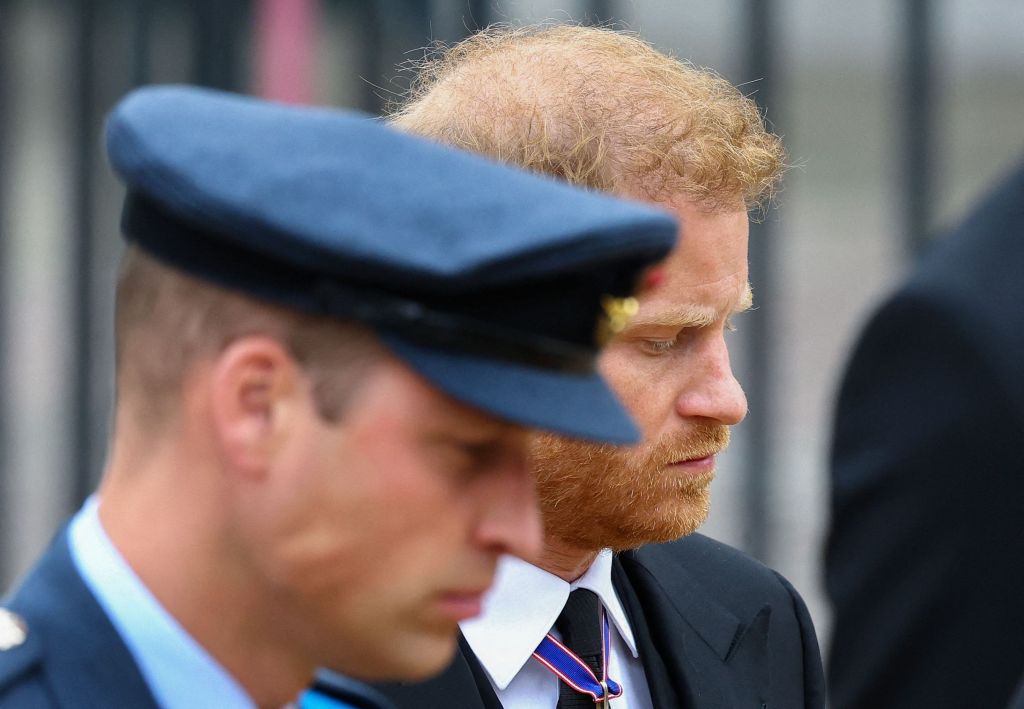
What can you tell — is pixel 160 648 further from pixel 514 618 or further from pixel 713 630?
pixel 713 630

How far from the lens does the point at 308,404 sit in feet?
4.06

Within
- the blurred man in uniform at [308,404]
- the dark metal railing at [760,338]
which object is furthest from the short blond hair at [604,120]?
the dark metal railing at [760,338]

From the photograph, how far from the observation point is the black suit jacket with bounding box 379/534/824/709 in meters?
2.17

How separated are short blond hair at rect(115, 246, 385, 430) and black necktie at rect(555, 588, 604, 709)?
84cm

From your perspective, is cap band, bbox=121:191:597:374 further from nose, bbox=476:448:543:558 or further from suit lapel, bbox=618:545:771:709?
suit lapel, bbox=618:545:771:709

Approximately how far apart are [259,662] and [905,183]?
4858mm

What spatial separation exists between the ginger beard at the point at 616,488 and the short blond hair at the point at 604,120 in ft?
1.10

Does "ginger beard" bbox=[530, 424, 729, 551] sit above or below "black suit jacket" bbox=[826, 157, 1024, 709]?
below

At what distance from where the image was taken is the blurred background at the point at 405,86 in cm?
571

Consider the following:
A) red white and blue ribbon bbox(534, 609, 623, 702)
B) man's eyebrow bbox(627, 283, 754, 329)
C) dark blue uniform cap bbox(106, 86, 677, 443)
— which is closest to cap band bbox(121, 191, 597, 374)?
dark blue uniform cap bbox(106, 86, 677, 443)

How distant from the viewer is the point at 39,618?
1310mm

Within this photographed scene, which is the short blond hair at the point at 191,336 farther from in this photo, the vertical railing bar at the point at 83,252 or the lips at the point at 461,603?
the vertical railing bar at the point at 83,252

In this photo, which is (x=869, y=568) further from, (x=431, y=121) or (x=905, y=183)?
(x=905, y=183)

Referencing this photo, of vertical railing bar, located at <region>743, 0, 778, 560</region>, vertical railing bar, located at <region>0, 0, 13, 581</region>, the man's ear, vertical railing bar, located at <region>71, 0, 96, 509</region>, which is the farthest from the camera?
vertical railing bar, located at <region>71, 0, 96, 509</region>
